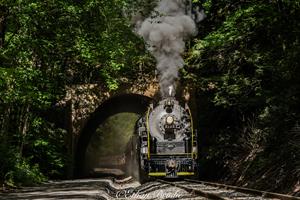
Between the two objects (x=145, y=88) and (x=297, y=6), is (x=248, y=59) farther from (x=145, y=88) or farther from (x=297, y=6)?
(x=145, y=88)

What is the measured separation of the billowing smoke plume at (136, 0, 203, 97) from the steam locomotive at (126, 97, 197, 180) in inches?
73.8

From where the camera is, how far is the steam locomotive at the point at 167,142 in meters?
18.9

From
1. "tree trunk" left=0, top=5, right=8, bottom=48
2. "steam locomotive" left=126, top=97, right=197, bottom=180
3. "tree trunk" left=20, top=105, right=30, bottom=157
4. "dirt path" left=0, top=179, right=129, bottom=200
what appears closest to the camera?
"dirt path" left=0, top=179, right=129, bottom=200

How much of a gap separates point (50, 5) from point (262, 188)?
9417 millimetres

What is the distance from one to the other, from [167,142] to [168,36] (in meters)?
5.54

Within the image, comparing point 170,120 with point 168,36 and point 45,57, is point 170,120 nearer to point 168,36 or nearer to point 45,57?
point 168,36

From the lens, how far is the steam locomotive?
18875mm

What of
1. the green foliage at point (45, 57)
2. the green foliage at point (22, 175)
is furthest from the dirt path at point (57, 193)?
the green foliage at point (45, 57)

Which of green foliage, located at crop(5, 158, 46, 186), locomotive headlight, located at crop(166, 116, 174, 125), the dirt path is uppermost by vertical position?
locomotive headlight, located at crop(166, 116, 174, 125)

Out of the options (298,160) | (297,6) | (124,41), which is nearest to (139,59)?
(124,41)

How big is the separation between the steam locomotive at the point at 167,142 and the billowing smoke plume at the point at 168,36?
1.87m

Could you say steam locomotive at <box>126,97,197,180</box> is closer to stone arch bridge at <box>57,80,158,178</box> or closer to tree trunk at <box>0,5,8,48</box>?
tree trunk at <box>0,5,8,48</box>

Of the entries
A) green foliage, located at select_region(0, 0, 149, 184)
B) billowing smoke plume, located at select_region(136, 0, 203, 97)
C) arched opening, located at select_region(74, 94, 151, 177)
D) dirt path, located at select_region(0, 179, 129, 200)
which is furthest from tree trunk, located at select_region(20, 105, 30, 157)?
arched opening, located at select_region(74, 94, 151, 177)

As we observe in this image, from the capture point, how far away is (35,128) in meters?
24.1
